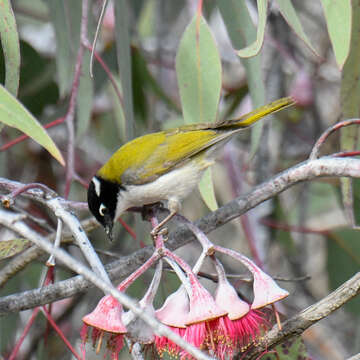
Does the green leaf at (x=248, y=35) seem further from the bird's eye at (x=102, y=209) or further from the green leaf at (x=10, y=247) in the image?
the green leaf at (x=10, y=247)

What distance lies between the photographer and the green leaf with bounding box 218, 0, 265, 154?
2.30m

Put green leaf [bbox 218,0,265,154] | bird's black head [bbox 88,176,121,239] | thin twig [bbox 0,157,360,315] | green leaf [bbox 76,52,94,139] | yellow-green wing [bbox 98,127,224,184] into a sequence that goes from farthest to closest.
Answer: green leaf [bbox 76,52,94,139] < yellow-green wing [bbox 98,127,224,184] < green leaf [bbox 218,0,265,154] < bird's black head [bbox 88,176,121,239] < thin twig [bbox 0,157,360,315]

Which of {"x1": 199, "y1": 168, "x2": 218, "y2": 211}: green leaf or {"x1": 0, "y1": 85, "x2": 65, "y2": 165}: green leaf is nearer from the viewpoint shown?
{"x1": 0, "y1": 85, "x2": 65, "y2": 165}: green leaf

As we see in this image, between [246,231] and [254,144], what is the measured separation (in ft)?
2.45

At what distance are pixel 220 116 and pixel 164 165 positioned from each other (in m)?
1.28

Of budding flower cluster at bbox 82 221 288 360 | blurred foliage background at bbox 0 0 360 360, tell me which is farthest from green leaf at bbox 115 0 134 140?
budding flower cluster at bbox 82 221 288 360

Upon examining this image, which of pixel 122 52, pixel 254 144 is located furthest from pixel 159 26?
pixel 254 144

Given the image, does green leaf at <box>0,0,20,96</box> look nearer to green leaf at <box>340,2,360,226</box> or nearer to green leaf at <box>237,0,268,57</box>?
green leaf at <box>237,0,268,57</box>

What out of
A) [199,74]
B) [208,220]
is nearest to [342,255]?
[199,74]

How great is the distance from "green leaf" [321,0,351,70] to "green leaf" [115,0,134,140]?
30.1 inches

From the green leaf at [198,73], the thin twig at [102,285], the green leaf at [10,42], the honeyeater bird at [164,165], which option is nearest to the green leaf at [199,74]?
the green leaf at [198,73]

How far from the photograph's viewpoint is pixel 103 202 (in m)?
2.18

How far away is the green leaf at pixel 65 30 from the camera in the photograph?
2.51 m

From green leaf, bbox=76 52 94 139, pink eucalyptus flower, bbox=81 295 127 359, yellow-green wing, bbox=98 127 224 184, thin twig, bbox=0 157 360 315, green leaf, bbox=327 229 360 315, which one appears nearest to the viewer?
pink eucalyptus flower, bbox=81 295 127 359
